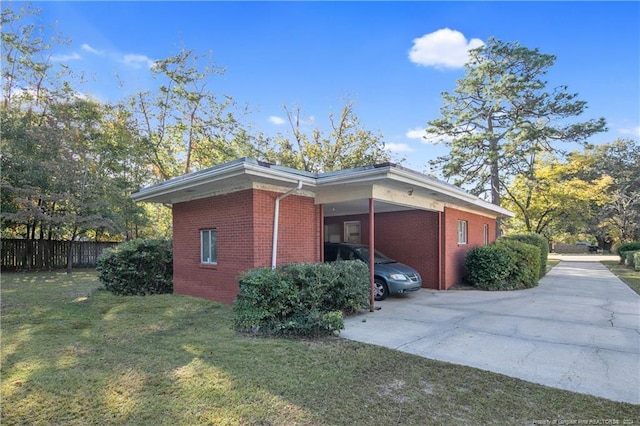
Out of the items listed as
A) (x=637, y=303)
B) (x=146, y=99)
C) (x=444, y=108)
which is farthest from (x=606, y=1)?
(x=146, y=99)

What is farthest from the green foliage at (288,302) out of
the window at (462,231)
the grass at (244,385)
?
the window at (462,231)

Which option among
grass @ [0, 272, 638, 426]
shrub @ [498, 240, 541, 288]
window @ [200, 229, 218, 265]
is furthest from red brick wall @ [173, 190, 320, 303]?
shrub @ [498, 240, 541, 288]

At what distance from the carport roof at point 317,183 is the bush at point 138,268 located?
1.63 m

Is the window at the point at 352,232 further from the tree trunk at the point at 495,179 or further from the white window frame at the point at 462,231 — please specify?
the tree trunk at the point at 495,179

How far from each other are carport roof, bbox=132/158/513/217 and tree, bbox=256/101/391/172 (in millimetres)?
15429

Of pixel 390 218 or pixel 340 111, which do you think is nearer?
pixel 390 218

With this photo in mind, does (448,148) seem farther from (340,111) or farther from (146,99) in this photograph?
(146,99)

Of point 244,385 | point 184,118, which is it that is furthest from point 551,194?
point 244,385

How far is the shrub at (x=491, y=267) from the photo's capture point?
11.4 m

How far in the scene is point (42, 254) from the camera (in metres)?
17.7

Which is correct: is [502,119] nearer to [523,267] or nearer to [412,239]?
[523,267]

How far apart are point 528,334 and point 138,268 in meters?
9.79

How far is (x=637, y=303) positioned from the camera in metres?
8.91

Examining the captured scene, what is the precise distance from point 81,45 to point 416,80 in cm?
1663
